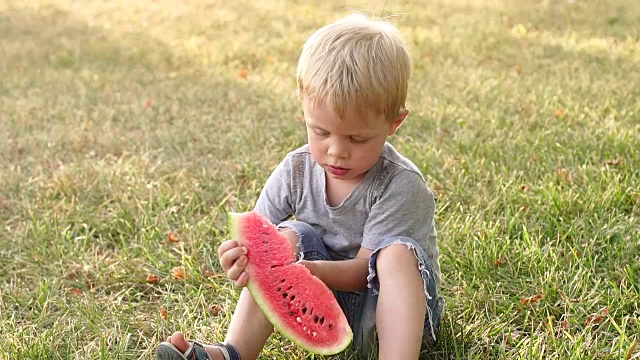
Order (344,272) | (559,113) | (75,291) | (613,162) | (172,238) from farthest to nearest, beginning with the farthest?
(559,113), (613,162), (172,238), (75,291), (344,272)

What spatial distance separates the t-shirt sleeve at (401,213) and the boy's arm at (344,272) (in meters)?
0.05

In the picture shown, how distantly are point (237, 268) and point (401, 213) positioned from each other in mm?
542

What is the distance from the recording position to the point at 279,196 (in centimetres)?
263

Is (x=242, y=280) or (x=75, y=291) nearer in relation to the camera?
(x=242, y=280)

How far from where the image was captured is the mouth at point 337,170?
238cm

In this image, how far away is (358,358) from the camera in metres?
2.53

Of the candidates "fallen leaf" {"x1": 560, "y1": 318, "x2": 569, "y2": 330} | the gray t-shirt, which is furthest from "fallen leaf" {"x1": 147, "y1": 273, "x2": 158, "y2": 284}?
"fallen leaf" {"x1": 560, "y1": 318, "x2": 569, "y2": 330}

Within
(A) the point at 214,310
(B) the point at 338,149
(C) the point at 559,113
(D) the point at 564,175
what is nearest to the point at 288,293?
(B) the point at 338,149

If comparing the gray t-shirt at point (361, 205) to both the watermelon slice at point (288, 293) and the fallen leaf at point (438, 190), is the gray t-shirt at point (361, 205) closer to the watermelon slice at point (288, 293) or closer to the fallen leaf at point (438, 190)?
the watermelon slice at point (288, 293)

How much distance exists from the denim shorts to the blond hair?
17.0 inches

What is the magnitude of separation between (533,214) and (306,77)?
161cm

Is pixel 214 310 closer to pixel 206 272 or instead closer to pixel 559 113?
pixel 206 272

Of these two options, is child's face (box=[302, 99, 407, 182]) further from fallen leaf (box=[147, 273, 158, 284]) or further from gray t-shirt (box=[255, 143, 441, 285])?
fallen leaf (box=[147, 273, 158, 284])

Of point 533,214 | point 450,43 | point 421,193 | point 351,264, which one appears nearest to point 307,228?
point 351,264
